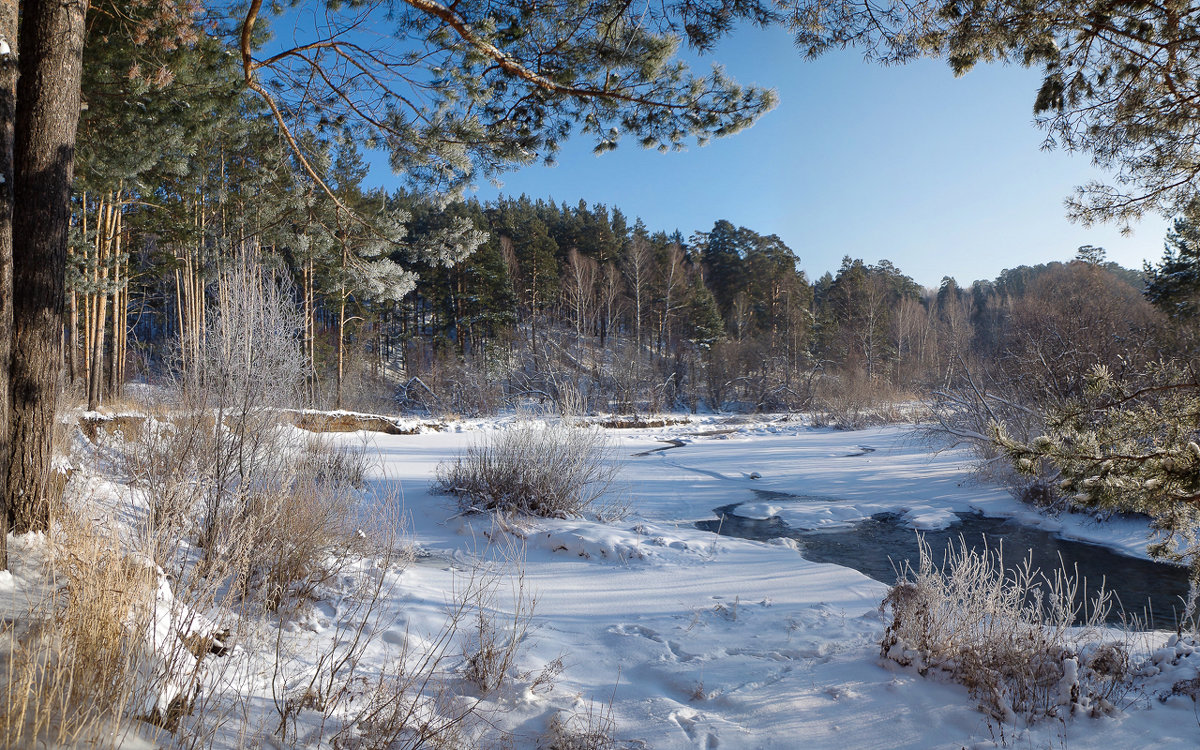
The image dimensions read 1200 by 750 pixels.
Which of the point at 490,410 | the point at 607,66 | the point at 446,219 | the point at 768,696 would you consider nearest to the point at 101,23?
the point at 607,66

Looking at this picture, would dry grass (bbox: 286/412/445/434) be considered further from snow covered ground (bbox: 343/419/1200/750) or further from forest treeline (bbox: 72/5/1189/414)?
snow covered ground (bbox: 343/419/1200/750)

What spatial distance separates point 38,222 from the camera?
3.44 metres

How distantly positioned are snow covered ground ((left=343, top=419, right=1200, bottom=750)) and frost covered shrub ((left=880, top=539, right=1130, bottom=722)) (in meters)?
0.10

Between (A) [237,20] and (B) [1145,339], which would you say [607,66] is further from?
(B) [1145,339]

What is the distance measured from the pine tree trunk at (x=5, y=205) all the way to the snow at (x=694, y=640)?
818 millimetres

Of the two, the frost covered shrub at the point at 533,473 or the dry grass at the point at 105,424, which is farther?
the dry grass at the point at 105,424

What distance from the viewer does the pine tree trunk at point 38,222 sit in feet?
11.2

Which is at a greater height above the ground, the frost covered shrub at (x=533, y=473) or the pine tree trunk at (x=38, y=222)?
the pine tree trunk at (x=38, y=222)

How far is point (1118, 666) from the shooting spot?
326cm

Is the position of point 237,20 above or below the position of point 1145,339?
above

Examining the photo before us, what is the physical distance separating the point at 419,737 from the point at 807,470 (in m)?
11.4

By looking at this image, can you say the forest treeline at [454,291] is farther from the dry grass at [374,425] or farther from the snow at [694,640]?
the snow at [694,640]

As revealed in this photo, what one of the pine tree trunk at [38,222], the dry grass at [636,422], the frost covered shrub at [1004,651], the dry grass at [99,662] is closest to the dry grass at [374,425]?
the dry grass at [636,422]

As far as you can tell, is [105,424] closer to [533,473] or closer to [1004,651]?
[533,473]
